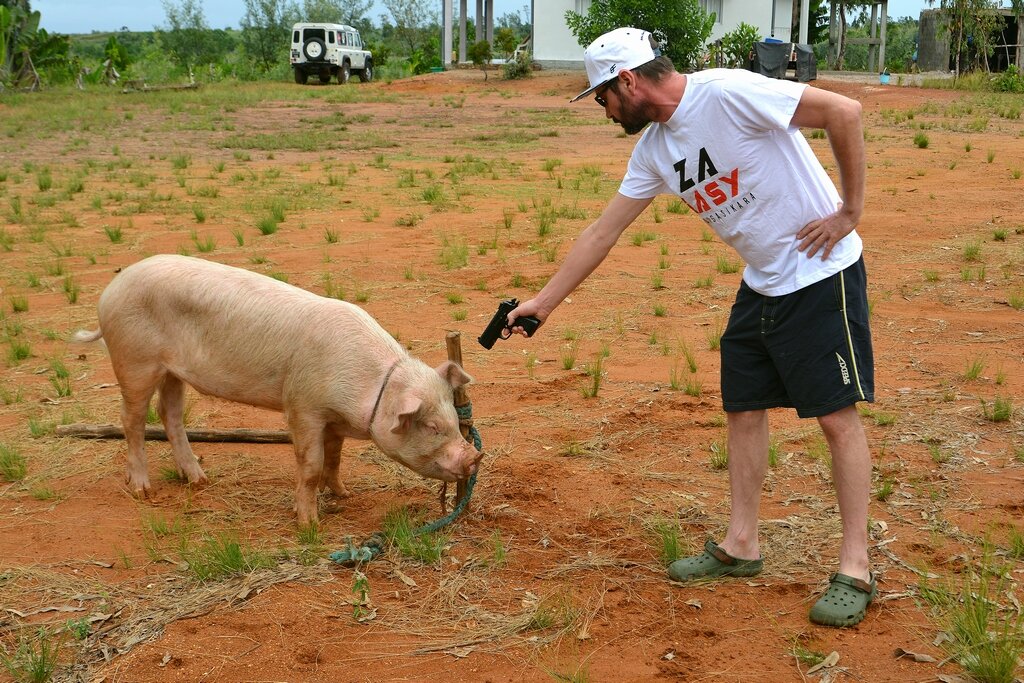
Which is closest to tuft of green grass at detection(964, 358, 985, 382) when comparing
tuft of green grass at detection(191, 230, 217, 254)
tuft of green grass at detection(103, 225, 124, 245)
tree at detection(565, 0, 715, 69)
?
tuft of green grass at detection(191, 230, 217, 254)

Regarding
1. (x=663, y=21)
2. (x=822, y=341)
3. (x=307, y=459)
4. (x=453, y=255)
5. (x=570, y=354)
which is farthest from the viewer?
(x=663, y=21)

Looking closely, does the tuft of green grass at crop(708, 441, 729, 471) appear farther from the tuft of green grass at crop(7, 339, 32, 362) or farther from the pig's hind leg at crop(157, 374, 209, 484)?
the tuft of green grass at crop(7, 339, 32, 362)

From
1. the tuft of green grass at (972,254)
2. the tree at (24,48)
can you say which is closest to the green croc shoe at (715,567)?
the tuft of green grass at (972,254)

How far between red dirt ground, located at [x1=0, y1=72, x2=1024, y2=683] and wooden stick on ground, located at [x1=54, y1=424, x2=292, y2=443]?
8 centimetres

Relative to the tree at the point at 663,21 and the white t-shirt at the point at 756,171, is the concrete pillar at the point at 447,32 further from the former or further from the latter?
the white t-shirt at the point at 756,171

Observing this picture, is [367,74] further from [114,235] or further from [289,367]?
[289,367]

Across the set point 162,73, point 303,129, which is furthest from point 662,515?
point 162,73

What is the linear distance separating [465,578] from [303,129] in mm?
21008

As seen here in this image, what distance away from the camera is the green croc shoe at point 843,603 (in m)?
3.86

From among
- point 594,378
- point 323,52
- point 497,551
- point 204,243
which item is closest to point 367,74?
point 323,52

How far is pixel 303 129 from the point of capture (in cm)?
2402

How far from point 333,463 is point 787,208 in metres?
2.67

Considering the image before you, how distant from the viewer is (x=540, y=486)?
5363 mm

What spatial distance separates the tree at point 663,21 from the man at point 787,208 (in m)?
29.8
